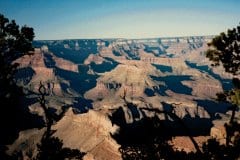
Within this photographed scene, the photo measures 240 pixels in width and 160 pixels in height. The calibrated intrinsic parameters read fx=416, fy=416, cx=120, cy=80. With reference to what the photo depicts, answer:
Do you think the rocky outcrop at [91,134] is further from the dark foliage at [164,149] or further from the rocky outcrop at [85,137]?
the dark foliage at [164,149]

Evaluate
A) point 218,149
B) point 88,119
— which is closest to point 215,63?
point 218,149

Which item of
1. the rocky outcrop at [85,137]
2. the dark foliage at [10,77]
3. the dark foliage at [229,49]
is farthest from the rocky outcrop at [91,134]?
the dark foliage at [229,49]

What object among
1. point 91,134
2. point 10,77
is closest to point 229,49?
point 10,77

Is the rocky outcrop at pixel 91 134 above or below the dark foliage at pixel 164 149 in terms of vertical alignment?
below

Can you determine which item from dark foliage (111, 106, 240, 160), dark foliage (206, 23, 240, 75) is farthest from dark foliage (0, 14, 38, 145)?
dark foliage (206, 23, 240, 75)

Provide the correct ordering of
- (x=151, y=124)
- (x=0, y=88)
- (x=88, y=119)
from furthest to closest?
1. (x=88, y=119)
2. (x=0, y=88)
3. (x=151, y=124)

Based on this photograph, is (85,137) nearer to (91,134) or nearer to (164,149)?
(91,134)

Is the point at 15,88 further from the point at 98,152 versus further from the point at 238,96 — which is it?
the point at 98,152

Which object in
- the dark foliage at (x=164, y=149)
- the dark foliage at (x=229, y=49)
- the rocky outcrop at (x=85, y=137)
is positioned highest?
the dark foliage at (x=229, y=49)

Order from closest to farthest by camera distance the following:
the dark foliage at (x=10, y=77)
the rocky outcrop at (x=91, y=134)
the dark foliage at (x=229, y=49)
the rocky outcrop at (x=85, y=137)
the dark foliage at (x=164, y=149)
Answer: the dark foliage at (x=164, y=149), the dark foliage at (x=229, y=49), the dark foliage at (x=10, y=77), the rocky outcrop at (x=91, y=134), the rocky outcrop at (x=85, y=137)

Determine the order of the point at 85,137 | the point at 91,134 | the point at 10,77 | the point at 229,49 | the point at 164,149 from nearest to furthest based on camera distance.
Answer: the point at 164,149
the point at 229,49
the point at 10,77
the point at 91,134
the point at 85,137

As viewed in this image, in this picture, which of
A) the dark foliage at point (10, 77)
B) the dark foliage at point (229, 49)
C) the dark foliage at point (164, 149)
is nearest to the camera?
the dark foliage at point (164, 149)
